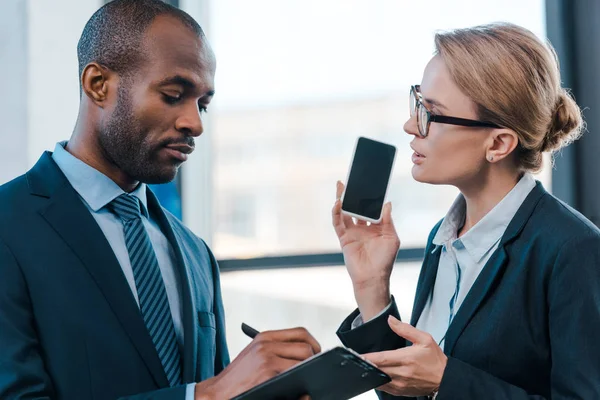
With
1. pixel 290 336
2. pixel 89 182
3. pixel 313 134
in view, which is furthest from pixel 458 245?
pixel 313 134

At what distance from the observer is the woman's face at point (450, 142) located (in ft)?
5.10

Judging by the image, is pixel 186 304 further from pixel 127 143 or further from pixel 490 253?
pixel 490 253

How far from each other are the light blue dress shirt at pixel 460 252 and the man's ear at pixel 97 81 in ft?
2.60

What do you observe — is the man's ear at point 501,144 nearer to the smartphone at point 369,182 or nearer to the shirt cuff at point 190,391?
the smartphone at point 369,182

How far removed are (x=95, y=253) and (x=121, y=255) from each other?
0.25ft

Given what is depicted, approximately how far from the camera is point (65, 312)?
1224 millimetres

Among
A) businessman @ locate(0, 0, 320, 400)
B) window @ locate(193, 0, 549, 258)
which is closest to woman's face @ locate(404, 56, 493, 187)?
businessman @ locate(0, 0, 320, 400)

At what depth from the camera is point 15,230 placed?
1257 mm

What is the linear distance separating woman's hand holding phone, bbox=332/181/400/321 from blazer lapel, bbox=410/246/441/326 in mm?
74

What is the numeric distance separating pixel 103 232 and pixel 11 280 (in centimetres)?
20

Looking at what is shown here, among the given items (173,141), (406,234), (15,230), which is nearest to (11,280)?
(15,230)

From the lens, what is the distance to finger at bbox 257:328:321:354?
1.23 m

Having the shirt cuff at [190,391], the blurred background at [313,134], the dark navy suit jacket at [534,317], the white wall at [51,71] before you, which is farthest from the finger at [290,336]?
the blurred background at [313,134]

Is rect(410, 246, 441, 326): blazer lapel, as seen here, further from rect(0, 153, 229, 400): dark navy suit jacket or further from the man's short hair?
the man's short hair
